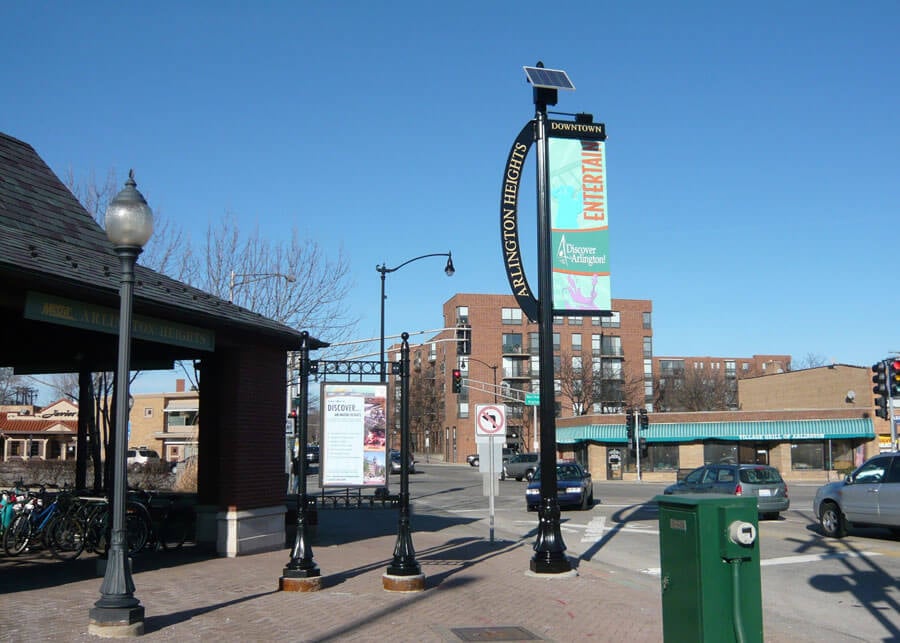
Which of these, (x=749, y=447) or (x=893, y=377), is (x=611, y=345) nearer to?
(x=749, y=447)

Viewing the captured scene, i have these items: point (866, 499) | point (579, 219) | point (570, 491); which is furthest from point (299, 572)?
point (570, 491)

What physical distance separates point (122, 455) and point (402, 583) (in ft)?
14.0

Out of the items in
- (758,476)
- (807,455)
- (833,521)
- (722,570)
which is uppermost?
(722,570)

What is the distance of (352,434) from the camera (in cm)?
1271

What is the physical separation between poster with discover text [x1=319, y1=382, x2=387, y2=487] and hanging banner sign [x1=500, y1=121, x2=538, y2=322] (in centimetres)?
340

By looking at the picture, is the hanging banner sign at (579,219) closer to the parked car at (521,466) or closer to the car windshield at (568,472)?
the car windshield at (568,472)

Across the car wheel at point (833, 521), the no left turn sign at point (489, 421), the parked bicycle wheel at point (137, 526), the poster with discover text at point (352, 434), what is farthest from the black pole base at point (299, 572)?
the car wheel at point (833, 521)

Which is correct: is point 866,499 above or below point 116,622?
above

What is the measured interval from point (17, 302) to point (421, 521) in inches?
601

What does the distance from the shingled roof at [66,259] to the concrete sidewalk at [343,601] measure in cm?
373

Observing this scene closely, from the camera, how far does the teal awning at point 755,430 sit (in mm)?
51188

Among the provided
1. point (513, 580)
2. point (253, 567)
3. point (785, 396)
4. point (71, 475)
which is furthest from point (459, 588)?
point (785, 396)

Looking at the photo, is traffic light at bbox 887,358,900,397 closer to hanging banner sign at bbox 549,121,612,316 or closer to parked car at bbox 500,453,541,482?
hanging banner sign at bbox 549,121,612,316

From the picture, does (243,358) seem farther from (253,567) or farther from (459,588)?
(459,588)
